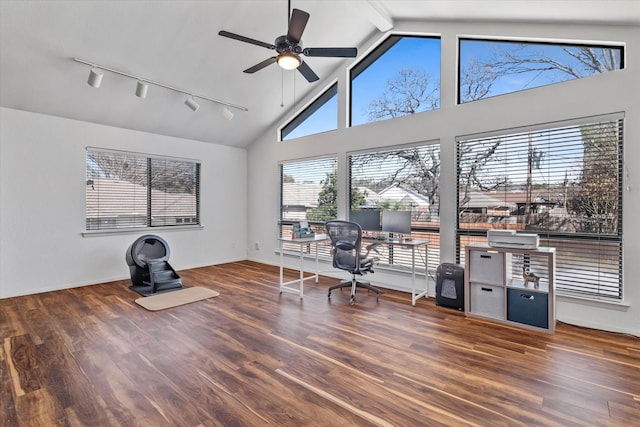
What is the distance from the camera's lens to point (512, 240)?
329cm

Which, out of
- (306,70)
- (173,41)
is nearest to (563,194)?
(306,70)

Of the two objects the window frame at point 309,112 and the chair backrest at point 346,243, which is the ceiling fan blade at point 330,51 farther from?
the window frame at point 309,112

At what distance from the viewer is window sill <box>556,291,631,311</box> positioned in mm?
3053

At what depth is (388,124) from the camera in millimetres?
4668

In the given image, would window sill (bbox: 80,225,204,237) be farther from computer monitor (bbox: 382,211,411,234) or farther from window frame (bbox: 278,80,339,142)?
computer monitor (bbox: 382,211,411,234)

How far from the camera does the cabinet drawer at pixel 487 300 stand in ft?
11.0

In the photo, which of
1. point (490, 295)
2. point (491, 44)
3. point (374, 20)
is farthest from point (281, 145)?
point (490, 295)

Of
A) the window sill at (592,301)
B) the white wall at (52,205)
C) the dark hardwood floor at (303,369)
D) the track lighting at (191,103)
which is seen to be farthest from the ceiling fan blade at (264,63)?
the window sill at (592,301)

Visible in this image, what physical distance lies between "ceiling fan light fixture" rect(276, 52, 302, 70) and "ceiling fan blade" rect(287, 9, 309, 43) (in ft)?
0.48

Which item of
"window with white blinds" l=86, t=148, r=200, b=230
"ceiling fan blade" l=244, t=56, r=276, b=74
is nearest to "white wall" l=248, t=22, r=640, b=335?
"ceiling fan blade" l=244, t=56, r=276, b=74

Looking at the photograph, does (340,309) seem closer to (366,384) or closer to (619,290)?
(366,384)

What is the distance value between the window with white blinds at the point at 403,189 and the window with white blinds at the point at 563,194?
1.58 ft

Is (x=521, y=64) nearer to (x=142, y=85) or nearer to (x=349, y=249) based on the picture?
(x=349, y=249)

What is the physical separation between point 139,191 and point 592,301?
6.55 meters
